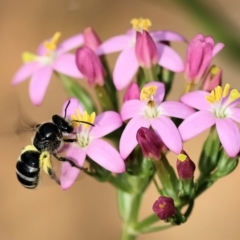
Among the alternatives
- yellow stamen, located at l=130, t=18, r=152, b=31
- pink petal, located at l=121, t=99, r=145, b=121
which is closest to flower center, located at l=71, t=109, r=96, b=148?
pink petal, located at l=121, t=99, r=145, b=121

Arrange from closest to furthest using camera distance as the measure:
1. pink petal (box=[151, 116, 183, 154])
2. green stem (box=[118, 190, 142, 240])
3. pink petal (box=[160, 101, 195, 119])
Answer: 1. pink petal (box=[151, 116, 183, 154])
2. pink petal (box=[160, 101, 195, 119])
3. green stem (box=[118, 190, 142, 240])

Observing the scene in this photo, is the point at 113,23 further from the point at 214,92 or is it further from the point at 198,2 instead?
the point at 214,92

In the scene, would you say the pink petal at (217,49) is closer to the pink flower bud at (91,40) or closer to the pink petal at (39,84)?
the pink flower bud at (91,40)

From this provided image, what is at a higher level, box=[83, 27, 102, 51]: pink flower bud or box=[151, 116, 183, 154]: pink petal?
box=[83, 27, 102, 51]: pink flower bud

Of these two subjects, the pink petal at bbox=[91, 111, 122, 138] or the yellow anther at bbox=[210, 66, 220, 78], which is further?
the yellow anther at bbox=[210, 66, 220, 78]

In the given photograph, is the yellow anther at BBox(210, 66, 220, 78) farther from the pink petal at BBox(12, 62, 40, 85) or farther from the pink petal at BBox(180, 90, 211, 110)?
the pink petal at BBox(12, 62, 40, 85)

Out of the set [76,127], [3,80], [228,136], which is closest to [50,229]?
[3,80]
